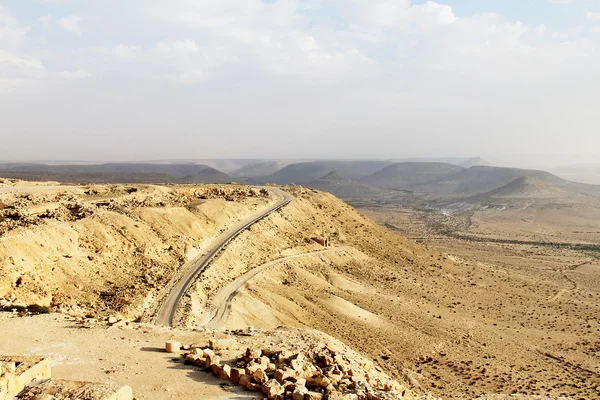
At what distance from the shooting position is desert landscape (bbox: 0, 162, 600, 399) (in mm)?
16812

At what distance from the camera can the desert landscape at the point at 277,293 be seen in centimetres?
1681

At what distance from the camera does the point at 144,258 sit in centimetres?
2800

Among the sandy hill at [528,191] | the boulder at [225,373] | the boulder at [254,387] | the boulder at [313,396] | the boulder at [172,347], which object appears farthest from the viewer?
the sandy hill at [528,191]

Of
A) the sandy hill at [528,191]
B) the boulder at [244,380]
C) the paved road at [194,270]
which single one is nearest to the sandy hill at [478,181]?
the sandy hill at [528,191]

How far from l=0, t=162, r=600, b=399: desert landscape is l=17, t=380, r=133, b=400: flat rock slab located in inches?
57.8

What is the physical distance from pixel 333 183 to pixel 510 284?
14595cm

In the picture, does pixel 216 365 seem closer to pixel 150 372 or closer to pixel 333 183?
pixel 150 372

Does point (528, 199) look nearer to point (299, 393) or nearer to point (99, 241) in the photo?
point (99, 241)

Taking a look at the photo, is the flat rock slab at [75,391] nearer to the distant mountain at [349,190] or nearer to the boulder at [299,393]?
the boulder at [299,393]

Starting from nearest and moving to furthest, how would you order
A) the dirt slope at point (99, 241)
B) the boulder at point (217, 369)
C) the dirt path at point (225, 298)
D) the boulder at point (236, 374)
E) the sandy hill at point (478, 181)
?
the boulder at point (236, 374) < the boulder at point (217, 369) < the dirt slope at point (99, 241) < the dirt path at point (225, 298) < the sandy hill at point (478, 181)

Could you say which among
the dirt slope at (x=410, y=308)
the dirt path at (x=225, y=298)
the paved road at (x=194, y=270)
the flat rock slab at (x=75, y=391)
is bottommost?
the dirt slope at (x=410, y=308)

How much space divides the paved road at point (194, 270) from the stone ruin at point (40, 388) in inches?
396

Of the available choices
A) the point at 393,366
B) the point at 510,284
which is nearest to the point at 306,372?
the point at 393,366

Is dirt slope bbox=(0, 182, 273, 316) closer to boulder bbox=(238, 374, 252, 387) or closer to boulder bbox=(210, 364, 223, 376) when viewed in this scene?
boulder bbox=(210, 364, 223, 376)
